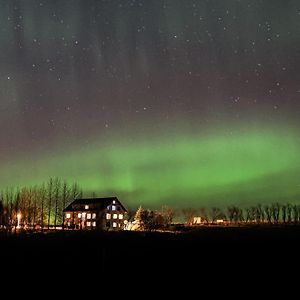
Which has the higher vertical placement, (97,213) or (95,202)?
(95,202)

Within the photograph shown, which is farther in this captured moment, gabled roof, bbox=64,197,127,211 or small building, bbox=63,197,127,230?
gabled roof, bbox=64,197,127,211

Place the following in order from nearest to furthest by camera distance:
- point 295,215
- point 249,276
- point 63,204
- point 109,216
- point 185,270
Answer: point 249,276 → point 185,270 → point 63,204 → point 109,216 → point 295,215

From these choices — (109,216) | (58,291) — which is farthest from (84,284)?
(109,216)

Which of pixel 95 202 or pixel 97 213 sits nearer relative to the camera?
pixel 97 213

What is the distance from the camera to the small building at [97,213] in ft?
431

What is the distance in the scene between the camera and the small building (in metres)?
132

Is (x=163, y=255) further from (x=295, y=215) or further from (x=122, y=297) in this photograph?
(x=295, y=215)

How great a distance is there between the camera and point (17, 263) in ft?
85.7

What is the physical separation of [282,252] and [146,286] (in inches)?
684

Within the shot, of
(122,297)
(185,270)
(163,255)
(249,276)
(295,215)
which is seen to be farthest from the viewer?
(295,215)

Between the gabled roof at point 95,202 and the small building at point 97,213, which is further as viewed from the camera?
the gabled roof at point 95,202

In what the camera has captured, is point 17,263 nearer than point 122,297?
No

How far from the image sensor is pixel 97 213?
434 ft

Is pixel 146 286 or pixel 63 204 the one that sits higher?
pixel 63 204
